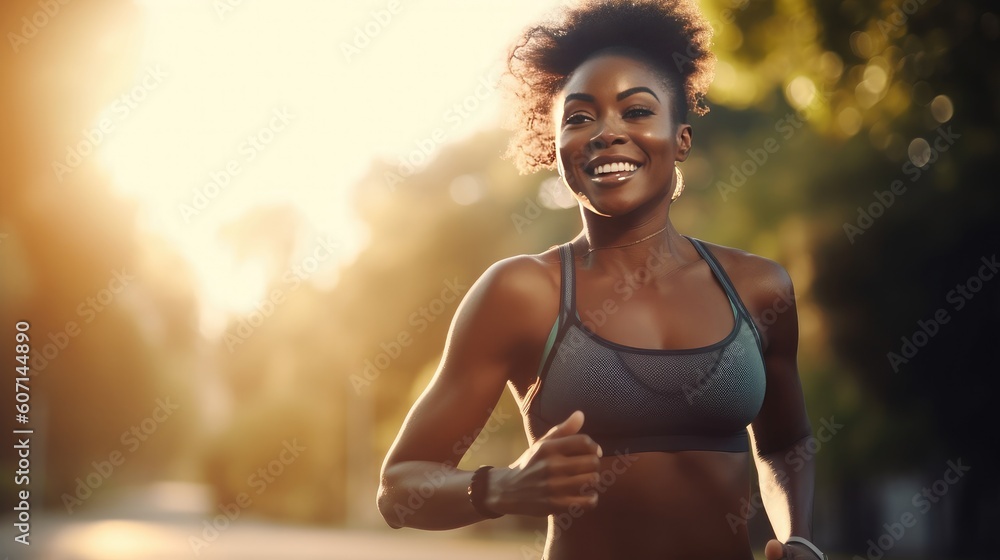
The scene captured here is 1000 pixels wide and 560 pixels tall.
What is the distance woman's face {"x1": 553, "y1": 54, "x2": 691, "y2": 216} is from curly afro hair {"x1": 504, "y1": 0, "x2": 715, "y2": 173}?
12cm

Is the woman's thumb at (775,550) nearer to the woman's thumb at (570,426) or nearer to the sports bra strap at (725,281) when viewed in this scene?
the sports bra strap at (725,281)

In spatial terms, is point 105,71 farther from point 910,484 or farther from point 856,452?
point 910,484

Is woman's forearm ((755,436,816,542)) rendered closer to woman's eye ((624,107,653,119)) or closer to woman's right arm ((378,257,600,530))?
woman's right arm ((378,257,600,530))

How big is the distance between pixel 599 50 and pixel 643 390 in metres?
0.98

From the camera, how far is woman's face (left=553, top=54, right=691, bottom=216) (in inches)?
109

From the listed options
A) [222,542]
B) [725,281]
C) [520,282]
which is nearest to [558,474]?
[520,282]

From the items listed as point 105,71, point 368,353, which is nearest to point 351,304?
point 368,353

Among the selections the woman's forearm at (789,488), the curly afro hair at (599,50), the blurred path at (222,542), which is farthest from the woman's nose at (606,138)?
the blurred path at (222,542)

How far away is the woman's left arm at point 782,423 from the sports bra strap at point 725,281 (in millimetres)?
103

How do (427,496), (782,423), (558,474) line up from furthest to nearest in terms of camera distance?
(782,423)
(427,496)
(558,474)

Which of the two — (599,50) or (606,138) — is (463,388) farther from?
(599,50)

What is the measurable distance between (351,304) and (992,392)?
675 inches

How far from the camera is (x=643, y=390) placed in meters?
2.61

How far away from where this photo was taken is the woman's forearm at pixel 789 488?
2992 mm
